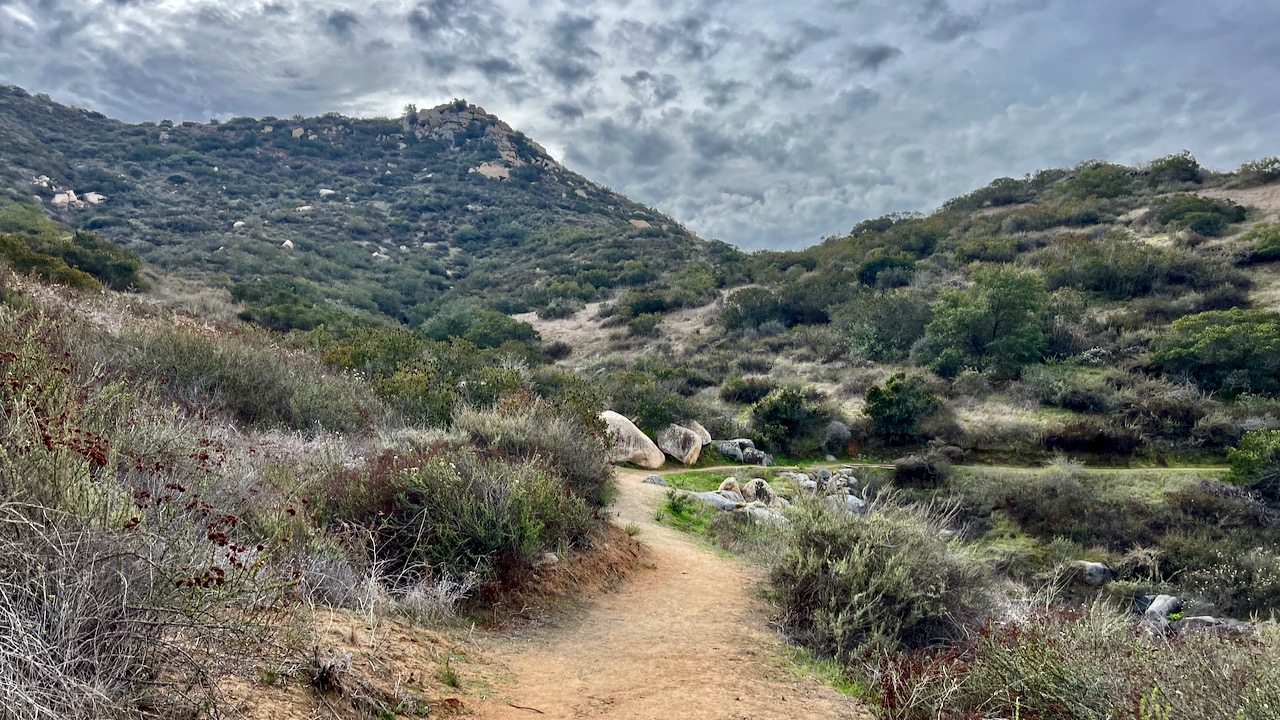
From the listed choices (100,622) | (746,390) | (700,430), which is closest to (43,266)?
(700,430)

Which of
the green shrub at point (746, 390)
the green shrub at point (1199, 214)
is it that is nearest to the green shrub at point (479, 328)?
the green shrub at point (746, 390)

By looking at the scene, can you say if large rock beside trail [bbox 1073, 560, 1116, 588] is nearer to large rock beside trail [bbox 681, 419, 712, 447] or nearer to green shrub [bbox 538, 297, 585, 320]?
large rock beside trail [bbox 681, 419, 712, 447]

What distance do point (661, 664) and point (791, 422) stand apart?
12971mm

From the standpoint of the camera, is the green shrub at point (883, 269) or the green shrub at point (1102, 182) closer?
the green shrub at point (883, 269)

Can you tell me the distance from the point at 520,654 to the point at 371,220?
53.8 meters

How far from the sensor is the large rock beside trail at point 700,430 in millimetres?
15531

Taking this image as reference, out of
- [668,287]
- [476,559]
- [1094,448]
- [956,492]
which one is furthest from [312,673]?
[668,287]

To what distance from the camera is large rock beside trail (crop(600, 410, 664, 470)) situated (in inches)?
538

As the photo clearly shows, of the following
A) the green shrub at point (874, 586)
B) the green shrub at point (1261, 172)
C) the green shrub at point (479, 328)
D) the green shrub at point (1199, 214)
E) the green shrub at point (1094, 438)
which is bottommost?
the green shrub at point (874, 586)

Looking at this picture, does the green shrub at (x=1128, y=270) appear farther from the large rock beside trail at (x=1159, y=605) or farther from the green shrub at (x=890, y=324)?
the large rock beside trail at (x=1159, y=605)

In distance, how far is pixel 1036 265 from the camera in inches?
966

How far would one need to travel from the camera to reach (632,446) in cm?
1383

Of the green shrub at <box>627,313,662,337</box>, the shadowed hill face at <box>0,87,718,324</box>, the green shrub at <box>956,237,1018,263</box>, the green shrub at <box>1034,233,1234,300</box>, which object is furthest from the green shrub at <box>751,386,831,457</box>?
the shadowed hill face at <box>0,87,718,324</box>

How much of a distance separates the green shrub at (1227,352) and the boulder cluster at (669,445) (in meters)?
10.5
